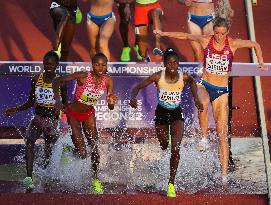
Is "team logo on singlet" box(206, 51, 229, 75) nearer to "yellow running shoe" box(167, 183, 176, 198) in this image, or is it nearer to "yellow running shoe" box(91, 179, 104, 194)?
"yellow running shoe" box(167, 183, 176, 198)

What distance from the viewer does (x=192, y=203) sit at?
1027 centimetres

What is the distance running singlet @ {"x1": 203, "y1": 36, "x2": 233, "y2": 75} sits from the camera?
10.9m

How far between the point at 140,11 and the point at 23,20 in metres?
4.09

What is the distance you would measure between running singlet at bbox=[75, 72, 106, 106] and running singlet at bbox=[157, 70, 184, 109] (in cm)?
71

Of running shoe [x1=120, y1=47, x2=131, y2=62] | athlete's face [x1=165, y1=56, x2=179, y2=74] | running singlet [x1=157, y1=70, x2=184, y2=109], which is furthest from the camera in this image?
running shoe [x1=120, y1=47, x2=131, y2=62]

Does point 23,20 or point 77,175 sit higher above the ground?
point 23,20

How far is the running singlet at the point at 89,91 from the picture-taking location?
10.5 metres

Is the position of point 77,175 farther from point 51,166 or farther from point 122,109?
point 122,109

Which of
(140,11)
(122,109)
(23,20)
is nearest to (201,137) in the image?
(122,109)

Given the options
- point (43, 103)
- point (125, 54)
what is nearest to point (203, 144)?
point (43, 103)

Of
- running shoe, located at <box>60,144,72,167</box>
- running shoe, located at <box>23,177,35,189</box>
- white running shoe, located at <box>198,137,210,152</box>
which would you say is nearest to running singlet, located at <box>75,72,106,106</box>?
running shoe, located at <box>23,177,35,189</box>

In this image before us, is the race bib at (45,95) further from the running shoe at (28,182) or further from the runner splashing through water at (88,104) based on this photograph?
the running shoe at (28,182)

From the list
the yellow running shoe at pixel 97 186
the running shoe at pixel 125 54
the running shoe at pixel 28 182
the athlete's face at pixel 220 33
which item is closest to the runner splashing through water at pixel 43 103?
the running shoe at pixel 28 182

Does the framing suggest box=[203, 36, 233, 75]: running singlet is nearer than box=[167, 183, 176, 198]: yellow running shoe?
No
